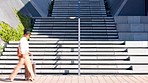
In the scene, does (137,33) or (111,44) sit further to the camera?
(137,33)

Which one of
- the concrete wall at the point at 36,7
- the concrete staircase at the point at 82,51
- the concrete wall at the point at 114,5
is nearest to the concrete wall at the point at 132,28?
the concrete staircase at the point at 82,51

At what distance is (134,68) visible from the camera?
13930mm

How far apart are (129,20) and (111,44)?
11.1 ft

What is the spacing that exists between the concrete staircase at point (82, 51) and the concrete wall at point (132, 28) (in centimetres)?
39

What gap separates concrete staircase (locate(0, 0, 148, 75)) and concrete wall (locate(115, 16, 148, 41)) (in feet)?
1.27

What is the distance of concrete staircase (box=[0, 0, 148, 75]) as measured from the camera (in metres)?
14.2

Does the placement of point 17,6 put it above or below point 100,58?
above

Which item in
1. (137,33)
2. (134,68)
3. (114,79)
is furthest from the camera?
(137,33)

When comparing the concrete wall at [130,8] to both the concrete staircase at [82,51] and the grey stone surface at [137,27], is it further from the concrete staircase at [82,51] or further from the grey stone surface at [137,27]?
the grey stone surface at [137,27]

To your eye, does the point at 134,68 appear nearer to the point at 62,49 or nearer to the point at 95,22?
the point at 62,49

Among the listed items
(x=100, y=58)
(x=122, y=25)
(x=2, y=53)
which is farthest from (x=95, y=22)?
(x=2, y=53)

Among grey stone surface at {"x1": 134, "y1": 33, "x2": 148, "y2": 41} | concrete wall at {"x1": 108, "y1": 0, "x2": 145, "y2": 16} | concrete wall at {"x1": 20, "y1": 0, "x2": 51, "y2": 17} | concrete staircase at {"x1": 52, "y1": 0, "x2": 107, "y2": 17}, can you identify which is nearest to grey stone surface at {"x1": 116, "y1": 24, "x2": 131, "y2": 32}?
grey stone surface at {"x1": 134, "y1": 33, "x2": 148, "y2": 41}

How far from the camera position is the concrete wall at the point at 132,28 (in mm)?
18062

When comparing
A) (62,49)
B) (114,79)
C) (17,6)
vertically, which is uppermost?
(17,6)
